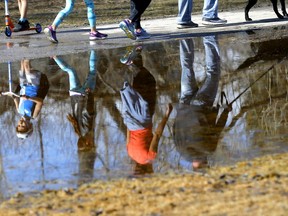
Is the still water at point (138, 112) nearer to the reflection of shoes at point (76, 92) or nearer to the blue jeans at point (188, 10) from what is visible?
the reflection of shoes at point (76, 92)

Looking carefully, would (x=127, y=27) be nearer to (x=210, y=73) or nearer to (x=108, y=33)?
(x=108, y=33)

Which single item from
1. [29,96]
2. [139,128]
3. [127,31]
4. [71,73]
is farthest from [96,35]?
[139,128]

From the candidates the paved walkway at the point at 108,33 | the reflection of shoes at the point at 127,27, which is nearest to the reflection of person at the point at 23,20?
the paved walkway at the point at 108,33

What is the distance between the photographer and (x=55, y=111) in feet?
28.1

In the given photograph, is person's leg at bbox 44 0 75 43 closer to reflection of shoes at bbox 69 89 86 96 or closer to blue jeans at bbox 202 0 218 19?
blue jeans at bbox 202 0 218 19

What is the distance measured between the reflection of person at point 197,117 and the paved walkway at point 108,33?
229 cm

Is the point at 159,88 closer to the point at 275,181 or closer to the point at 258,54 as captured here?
the point at 258,54

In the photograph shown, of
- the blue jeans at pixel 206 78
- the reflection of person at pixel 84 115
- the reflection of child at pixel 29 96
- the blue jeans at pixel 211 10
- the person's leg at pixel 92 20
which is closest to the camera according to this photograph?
the reflection of person at pixel 84 115

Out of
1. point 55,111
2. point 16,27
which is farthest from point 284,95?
point 16,27

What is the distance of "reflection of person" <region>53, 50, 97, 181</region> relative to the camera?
21.7 ft

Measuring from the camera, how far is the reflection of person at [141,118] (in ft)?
22.0

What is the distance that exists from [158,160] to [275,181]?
1.26m

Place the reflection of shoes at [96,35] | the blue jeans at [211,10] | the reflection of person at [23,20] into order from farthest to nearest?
the blue jeans at [211,10] → the reflection of person at [23,20] → the reflection of shoes at [96,35]

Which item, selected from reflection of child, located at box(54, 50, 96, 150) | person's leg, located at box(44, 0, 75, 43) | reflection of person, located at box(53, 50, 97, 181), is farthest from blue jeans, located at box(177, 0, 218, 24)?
reflection of child, located at box(54, 50, 96, 150)
